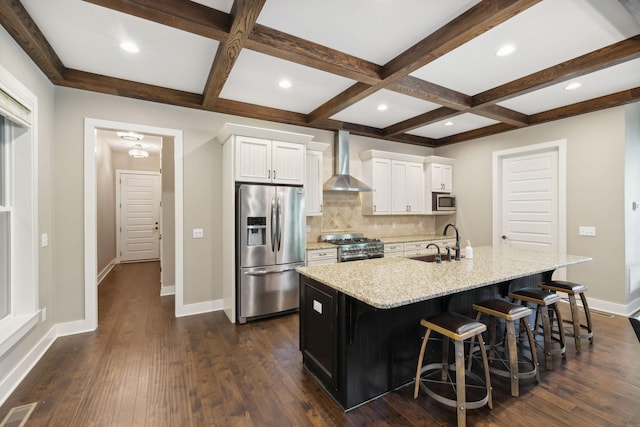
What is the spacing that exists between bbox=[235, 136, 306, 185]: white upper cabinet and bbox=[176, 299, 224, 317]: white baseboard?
1718 mm

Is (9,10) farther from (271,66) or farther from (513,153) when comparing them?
(513,153)

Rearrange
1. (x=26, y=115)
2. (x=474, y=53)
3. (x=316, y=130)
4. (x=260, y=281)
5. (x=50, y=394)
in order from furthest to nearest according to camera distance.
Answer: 1. (x=316, y=130)
2. (x=260, y=281)
3. (x=474, y=53)
4. (x=26, y=115)
5. (x=50, y=394)

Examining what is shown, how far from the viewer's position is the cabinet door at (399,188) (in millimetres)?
5285

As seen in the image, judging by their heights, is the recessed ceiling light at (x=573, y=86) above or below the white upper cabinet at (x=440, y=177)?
above

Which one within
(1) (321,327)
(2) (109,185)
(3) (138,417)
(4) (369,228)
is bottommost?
(3) (138,417)

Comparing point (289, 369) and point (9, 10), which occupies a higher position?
point (9, 10)

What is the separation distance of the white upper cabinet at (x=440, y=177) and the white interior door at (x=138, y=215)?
6.96 m

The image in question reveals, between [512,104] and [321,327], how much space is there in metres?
4.03

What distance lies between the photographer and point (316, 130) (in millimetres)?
4773

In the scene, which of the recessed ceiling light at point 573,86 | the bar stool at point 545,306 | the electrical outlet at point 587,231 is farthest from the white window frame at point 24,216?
the electrical outlet at point 587,231

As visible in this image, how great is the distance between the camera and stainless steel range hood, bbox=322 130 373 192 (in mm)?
4727

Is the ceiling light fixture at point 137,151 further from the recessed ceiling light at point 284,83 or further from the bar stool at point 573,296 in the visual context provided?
the bar stool at point 573,296

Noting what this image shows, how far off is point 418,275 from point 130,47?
3.17 metres

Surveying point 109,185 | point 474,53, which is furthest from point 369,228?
point 109,185
